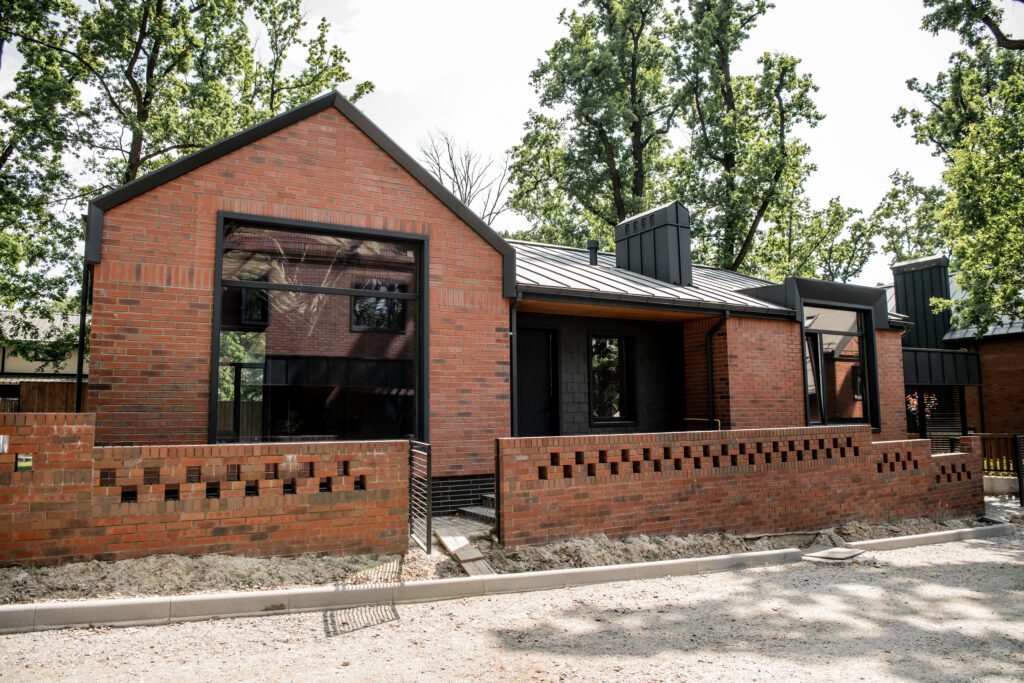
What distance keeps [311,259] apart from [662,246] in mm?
7750

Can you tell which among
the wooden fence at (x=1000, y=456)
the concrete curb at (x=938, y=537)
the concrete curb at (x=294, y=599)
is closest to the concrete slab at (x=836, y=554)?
the concrete curb at (x=938, y=537)

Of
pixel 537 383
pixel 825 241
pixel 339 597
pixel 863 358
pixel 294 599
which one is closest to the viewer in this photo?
pixel 294 599

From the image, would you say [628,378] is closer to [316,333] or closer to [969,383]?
[316,333]

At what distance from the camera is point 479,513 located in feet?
26.7

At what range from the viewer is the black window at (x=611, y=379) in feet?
40.3

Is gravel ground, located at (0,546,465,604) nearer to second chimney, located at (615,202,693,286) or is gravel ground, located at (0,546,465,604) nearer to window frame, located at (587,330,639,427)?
window frame, located at (587,330,639,427)

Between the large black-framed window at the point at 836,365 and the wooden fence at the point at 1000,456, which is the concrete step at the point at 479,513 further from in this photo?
the wooden fence at the point at 1000,456

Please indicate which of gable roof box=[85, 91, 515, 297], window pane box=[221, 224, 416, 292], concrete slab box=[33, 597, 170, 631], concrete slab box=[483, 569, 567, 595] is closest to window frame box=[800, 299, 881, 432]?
gable roof box=[85, 91, 515, 297]

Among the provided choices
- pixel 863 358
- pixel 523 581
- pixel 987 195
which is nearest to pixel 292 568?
pixel 523 581

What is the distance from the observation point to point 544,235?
3017 centimetres

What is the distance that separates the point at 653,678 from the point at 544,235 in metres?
26.9

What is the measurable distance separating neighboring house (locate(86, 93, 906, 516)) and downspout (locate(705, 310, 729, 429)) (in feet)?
0.24

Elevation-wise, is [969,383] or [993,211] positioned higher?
[993,211]

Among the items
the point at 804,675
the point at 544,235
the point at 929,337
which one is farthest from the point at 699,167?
the point at 804,675
